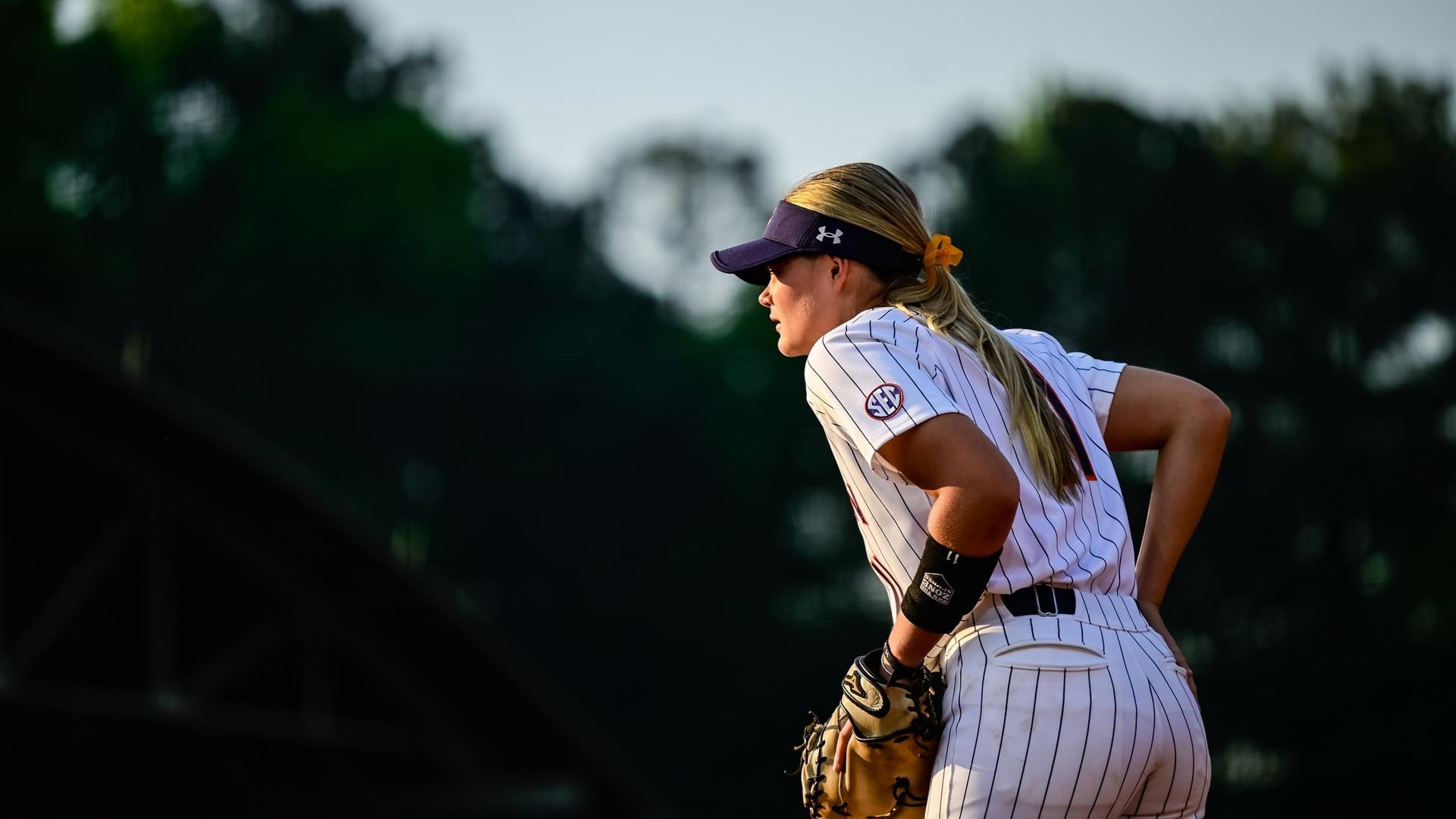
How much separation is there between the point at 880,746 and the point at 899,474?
0.50 metres

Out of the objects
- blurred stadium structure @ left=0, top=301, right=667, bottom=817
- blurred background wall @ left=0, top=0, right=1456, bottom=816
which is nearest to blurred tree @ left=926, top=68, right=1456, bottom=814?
blurred background wall @ left=0, top=0, right=1456, bottom=816

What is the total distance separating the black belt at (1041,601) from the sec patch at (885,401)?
1.36 ft

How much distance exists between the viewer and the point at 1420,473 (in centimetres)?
3372

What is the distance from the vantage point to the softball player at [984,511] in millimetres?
3018

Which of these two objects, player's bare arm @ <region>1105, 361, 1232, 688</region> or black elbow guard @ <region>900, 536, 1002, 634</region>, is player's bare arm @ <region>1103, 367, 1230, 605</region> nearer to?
player's bare arm @ <region>1105, 361, 1232, 688</region>

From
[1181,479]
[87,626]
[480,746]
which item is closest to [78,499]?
[87,626]

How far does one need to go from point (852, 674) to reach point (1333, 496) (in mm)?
33470

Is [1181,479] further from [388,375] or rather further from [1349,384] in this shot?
[388,375]

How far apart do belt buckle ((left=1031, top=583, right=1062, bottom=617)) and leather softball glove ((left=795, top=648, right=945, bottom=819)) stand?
0.23 meters

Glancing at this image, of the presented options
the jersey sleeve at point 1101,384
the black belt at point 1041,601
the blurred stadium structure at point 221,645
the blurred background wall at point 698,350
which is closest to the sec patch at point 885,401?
the black belt at point 1041,601

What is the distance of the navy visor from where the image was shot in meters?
3.44

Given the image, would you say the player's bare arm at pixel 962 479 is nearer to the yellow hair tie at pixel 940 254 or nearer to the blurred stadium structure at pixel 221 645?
the yellow hair tie at pixel 940 254

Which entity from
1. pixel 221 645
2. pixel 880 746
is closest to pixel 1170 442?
pixel 880 746

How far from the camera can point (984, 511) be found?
298 cm
